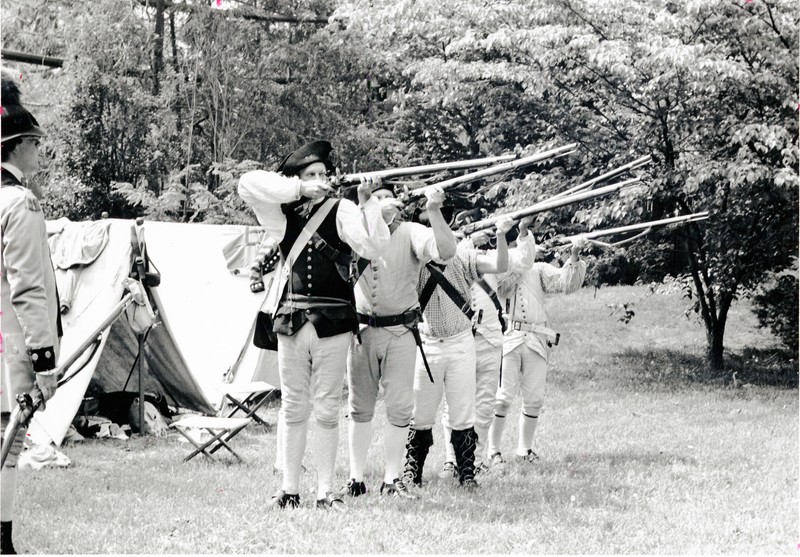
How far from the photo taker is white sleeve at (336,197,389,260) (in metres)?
5.56

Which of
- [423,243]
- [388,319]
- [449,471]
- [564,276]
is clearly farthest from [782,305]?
[388,319]

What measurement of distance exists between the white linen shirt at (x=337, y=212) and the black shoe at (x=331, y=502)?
1.44m

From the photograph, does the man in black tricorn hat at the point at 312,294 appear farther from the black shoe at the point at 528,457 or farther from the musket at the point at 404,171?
the black shoe at the point at 528,457

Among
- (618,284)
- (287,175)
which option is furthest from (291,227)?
(618,284)

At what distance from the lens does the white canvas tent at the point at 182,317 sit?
31.7 ft

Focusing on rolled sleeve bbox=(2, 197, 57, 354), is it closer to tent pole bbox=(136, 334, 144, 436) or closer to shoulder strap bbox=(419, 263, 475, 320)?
shoulder strap bbox=(419, 263, 475, 320)

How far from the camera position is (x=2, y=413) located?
4.51 metres

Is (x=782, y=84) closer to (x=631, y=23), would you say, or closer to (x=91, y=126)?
(x=631, y=23)

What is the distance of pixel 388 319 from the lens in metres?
6.19

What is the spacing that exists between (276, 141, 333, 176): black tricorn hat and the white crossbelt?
286cm

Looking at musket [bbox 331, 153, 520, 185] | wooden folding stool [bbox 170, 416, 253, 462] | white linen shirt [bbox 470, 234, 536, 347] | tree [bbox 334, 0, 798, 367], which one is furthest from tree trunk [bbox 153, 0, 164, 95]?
musket [bbox 331, 153, 520, 185]

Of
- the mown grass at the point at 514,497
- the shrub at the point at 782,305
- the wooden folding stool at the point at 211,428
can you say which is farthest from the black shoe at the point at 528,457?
the shrub at the point at 782,305

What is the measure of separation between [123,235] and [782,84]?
7.89m

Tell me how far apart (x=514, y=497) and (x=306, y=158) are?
2.59 metres
